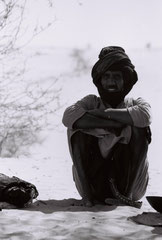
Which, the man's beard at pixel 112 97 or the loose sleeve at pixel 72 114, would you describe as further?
the man's beard at pixel 112 97

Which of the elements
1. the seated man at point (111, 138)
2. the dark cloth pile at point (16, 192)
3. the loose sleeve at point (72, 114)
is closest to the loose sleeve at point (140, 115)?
the seated man at point (111, 138)

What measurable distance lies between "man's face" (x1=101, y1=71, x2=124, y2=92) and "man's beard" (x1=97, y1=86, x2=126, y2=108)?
0.15 ft

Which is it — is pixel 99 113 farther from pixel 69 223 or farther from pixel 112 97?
pixel 69 223

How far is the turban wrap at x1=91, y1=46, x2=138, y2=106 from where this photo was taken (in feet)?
13.5

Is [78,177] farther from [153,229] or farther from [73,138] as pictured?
[153,229]

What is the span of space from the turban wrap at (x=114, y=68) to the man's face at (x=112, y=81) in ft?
0.12

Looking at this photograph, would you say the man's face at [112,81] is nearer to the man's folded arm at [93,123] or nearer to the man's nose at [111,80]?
the man's nose at [111,80]

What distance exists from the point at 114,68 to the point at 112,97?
0.91ft

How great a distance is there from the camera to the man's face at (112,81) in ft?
13.7

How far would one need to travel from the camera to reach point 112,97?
4227 millimetres

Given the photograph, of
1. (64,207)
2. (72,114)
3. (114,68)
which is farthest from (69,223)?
(114,68)

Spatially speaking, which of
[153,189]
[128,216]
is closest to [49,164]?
[153,189]

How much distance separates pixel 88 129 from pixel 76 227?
43.6 inches

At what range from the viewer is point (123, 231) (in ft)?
10.6
